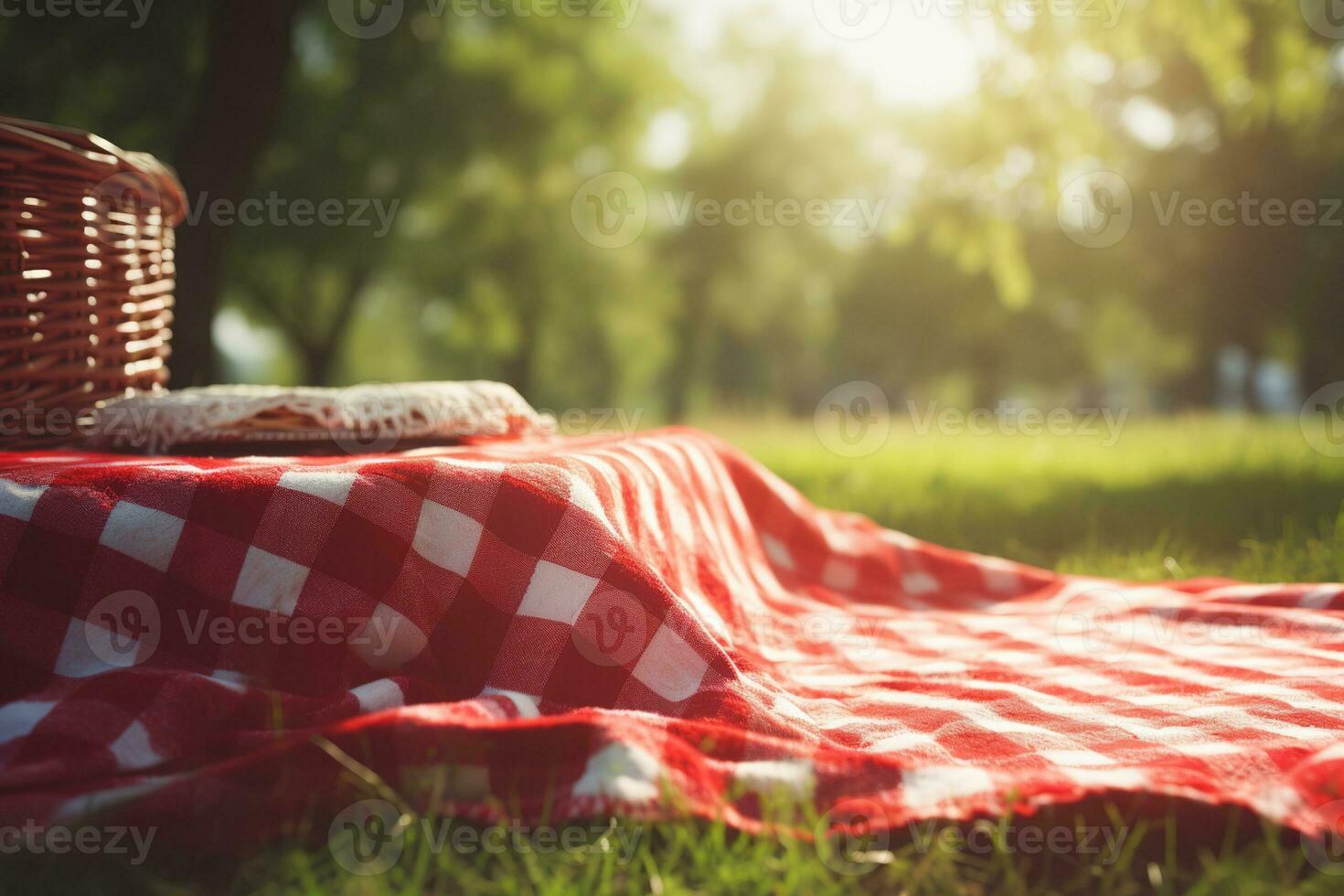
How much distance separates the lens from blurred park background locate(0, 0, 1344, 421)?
5.82m

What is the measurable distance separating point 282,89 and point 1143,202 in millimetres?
19257

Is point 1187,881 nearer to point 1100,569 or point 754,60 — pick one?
point 1100,569

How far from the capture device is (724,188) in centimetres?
2198

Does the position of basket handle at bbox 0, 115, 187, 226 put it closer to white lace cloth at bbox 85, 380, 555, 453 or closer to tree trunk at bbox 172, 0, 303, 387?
white lace cloth at bbox 85, 380, 555, 453
